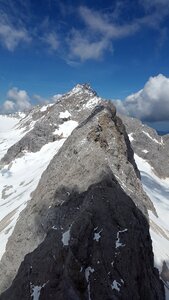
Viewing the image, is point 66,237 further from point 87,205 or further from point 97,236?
point 87,205

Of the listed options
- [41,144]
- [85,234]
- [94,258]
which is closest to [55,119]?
[41,144]

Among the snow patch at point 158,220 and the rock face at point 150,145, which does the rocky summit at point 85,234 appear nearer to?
the snow patch at point 158,220

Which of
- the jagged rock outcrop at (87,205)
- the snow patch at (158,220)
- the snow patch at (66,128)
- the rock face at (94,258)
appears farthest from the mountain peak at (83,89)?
the rock face at (94,258)

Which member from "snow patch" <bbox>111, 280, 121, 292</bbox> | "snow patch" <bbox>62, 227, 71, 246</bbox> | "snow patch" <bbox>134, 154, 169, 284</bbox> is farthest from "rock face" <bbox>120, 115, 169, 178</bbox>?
"snow patch" <bbox>111, 280, 121, 292</bbox>

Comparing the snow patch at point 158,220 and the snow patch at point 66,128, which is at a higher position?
the snow patch at point 66,128

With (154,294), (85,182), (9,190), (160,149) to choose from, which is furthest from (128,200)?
(160,149)

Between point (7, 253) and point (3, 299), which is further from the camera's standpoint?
point (7, 253)

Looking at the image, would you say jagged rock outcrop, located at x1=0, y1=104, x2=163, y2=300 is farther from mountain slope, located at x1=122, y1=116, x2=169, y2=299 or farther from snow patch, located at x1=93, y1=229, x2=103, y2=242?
mountain slope, located at x1=122, y1=116, x2=169, y2=299

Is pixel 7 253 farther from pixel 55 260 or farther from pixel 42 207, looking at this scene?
pixel 55 260
